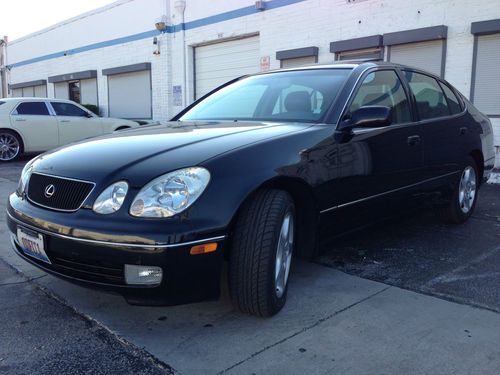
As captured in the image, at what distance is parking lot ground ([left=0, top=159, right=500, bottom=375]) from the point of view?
96.9 inches

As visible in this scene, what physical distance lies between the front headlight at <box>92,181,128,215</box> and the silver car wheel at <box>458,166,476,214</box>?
3.65 meters

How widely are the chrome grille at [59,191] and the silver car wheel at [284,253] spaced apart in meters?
1.09

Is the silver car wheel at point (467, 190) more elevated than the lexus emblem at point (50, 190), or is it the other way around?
the lexus emblem at point (50, 190)

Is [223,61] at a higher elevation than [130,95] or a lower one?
higher

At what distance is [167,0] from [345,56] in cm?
706

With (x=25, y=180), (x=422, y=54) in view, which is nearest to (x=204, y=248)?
(x=25, y=180)

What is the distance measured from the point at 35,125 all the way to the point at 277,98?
9260 millimetres

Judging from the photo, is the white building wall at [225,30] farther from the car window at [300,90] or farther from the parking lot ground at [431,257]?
the car window at [300,90]

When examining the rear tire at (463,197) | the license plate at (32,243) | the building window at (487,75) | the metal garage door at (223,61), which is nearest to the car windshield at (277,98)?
the license plate at (32,243)

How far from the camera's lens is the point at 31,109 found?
11617mm

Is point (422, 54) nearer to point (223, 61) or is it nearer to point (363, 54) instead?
point (363, 54)

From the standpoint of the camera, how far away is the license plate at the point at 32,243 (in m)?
2.72

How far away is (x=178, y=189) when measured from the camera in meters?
2.51

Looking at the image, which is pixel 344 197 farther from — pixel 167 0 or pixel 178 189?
pixel 167 0
